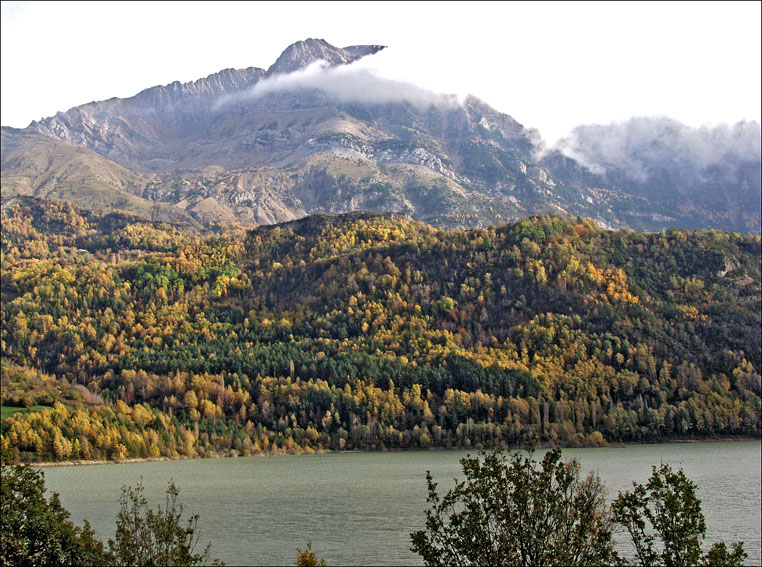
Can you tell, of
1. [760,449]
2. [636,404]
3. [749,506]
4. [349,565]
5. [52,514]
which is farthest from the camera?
[636,404]

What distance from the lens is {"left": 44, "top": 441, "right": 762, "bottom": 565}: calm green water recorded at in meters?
69.5

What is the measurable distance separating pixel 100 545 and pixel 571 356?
5989 inches

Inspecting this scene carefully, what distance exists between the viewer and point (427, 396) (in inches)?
6831

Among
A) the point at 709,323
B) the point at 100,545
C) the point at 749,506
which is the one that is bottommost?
the point at 749,506

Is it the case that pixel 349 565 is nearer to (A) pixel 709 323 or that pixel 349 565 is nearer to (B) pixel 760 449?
(B) pixel 760 449

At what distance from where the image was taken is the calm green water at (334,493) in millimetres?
69500

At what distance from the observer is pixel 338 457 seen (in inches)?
5940

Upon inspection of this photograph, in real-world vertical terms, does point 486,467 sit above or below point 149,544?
above

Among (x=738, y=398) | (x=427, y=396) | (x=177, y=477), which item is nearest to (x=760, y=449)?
(x=738, y=398)

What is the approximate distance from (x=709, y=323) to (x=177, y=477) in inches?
5322

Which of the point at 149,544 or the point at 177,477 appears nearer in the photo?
the point at 149,544

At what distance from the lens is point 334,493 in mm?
97125

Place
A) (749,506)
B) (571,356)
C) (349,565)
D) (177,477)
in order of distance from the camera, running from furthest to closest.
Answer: (571,356)
(177,477)
(749,506)
(349,565)

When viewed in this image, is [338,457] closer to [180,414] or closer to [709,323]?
[180,414]
